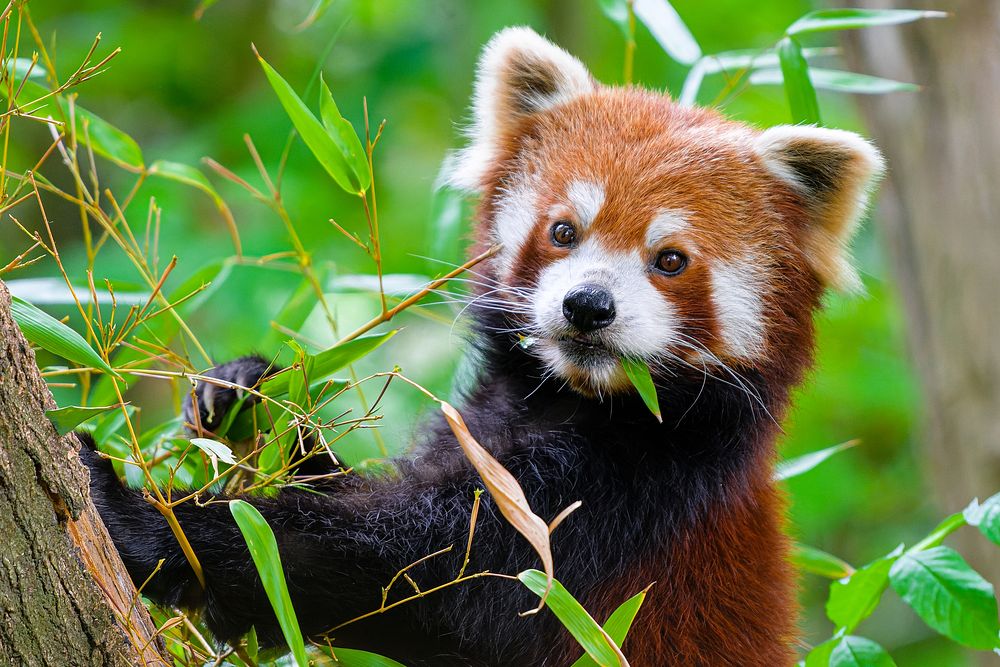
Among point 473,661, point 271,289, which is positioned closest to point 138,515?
point 473,661

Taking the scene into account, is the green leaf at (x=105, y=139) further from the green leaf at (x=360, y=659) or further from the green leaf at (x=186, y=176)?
the green leaf at (x=360, y=659)

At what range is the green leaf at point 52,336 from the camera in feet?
5.21

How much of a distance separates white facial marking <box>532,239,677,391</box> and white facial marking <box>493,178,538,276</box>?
176mm

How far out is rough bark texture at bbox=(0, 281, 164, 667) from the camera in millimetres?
1366

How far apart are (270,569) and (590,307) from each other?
35.6 inches

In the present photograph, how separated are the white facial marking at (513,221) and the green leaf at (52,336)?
116 centimetres

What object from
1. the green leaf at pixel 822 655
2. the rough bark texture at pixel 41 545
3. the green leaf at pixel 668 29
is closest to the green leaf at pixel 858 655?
the green leaf at pixel 822 655

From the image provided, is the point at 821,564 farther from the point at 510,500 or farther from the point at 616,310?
the point at 510,500

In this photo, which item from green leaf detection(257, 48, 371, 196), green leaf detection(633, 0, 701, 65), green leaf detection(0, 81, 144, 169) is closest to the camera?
green leaf detection(257, 48, 371, 196)

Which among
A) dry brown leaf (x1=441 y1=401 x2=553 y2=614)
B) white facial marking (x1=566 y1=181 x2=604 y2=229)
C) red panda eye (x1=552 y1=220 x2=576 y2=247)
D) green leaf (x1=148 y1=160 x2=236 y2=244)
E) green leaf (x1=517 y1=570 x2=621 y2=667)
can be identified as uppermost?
green leaf (x1=148 y1=160 x2=236 y2=244)

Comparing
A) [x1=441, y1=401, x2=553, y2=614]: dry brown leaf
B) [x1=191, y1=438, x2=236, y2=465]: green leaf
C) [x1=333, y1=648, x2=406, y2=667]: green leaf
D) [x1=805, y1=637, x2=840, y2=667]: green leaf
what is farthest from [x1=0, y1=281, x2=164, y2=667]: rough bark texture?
[x1=805, y1=637, x2=840, y2=667]: green leaf

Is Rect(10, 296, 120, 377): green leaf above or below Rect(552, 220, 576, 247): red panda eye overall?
above

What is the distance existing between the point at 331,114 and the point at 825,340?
15.2 feet

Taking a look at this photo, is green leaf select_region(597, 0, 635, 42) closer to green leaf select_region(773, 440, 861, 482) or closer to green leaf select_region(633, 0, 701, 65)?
green leaf select_region(633, 0, 701, 65)
